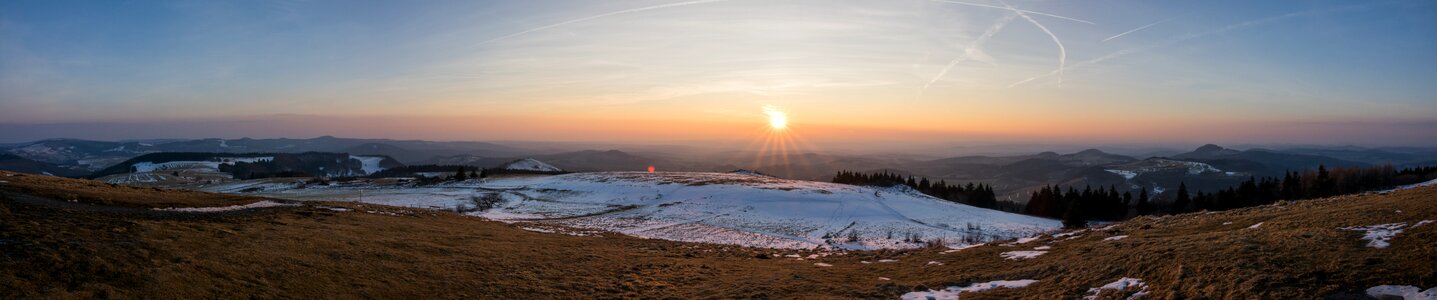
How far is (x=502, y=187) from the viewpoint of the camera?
253 feet

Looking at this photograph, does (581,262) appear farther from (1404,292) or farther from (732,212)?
(732,212)

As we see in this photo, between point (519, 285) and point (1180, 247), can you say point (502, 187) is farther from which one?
point (1180, 247)

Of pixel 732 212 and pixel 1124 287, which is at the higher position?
pixel 1124 287

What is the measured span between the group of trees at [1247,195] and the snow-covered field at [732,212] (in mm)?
13124

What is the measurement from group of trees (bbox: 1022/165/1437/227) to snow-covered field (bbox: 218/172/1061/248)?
1312 cm

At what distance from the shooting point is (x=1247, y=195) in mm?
60469

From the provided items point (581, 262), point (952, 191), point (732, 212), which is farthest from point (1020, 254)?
point (952, 191)

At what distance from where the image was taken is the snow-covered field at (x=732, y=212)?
35.5 meters

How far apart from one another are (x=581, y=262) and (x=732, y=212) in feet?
108

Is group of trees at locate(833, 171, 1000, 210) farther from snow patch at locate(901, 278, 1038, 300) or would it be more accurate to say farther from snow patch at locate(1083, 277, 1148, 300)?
snow patch at locate(1083, 277, 1148, 300)

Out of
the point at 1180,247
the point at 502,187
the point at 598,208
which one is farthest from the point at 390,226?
the point at 502,187

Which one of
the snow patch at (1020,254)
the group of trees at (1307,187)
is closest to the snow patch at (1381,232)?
the snow patch at (1020,254)

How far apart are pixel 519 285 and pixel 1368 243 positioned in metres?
17.9

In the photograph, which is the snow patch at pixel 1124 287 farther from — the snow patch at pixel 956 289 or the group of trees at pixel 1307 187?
the group of trees at pixel 1307 187
